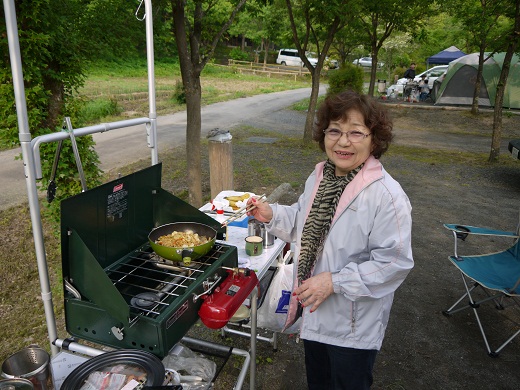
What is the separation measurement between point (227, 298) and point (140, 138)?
994cm

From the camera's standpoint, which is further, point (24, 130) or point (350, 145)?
point (350, 145)

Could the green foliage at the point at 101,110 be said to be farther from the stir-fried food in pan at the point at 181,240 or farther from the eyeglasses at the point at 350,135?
the eyeglasses at the point at 350,135

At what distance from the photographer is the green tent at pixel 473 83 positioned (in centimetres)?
1522

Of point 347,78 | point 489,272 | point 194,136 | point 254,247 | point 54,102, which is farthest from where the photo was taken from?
point 347,78

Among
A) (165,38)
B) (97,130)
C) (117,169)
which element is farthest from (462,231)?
(117,169)

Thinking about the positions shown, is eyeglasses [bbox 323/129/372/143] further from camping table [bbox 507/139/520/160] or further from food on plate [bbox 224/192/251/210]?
camping table [bbox 507/139/520/160]

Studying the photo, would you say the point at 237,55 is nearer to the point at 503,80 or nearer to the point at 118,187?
the point at 503,80

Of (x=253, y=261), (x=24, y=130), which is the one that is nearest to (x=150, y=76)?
(x=24, y=130)

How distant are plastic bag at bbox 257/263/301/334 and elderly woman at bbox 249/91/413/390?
2.55ft

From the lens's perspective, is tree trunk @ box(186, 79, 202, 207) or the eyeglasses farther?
tree trunk @ box(186, 79, 202, 207)

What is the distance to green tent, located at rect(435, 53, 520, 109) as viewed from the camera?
1522 centimetres

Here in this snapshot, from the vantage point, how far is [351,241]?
186cm

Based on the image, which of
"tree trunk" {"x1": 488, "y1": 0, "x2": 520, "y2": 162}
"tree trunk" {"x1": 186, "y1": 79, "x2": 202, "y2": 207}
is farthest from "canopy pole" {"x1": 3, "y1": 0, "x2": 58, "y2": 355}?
"tree trunk" {"x1": 488, "y1": 0, "x2": 520, "y2": 162}

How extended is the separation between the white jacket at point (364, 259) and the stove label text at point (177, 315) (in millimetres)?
629
